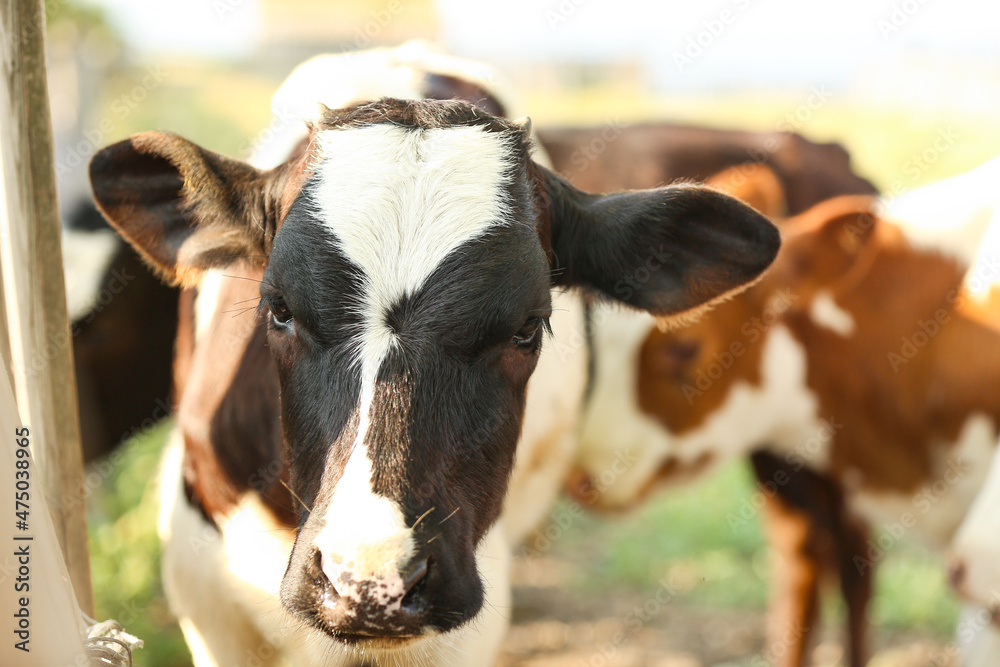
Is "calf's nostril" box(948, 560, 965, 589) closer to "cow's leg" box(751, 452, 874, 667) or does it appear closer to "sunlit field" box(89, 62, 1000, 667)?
"cow's leg" box(751, 452, 874, 667)

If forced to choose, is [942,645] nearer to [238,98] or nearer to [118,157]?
[118,157]

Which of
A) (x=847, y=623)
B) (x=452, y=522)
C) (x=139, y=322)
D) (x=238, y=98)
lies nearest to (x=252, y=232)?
(x=452, y=522)

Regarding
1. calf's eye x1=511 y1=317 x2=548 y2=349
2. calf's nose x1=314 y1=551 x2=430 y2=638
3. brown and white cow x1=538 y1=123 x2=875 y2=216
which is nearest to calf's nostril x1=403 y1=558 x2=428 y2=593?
calf's nose x1=314 y1=551 x2=430 y2=638

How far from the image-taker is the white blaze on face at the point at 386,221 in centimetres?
149

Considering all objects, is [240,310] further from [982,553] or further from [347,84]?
[982,553]

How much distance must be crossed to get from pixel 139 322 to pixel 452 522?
2.64 meters

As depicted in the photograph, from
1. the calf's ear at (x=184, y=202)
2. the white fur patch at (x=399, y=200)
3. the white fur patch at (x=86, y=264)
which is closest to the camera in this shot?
the white fur patch at (x=399, y=200)

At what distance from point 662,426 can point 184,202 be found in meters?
2.33

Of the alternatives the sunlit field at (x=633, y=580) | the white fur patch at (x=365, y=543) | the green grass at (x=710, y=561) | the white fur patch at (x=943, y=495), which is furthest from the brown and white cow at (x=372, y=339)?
the green grass at (x=710, y=561)

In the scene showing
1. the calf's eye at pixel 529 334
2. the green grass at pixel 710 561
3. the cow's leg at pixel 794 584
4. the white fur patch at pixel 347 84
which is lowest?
the green grass at pixel 710 561

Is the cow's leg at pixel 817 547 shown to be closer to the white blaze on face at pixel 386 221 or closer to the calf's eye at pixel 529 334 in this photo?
the calf's eye at pixel 529 334

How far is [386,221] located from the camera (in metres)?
1.76

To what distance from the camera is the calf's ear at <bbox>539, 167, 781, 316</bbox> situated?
2.12 metres

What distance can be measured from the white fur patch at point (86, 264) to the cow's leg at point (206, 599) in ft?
5.01
